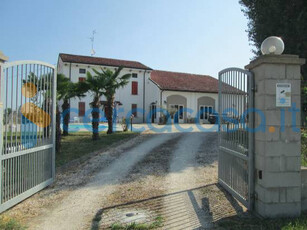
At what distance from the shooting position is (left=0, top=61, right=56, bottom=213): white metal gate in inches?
157

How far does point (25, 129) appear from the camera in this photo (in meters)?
4.61

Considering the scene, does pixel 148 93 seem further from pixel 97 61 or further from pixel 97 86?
pixel 97 86

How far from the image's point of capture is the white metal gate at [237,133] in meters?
3.86

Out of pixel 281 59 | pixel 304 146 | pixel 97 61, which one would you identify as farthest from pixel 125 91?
pixel 281 59

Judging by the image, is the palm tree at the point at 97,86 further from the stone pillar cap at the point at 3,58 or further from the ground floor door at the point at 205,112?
the ground floor door at the point at 205,112

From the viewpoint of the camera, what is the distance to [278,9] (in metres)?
9.79

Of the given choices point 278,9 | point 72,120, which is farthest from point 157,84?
point 278,9

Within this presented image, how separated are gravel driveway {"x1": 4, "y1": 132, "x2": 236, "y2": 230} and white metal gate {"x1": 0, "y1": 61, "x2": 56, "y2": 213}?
0.35 m

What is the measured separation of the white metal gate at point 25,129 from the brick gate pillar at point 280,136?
400cm

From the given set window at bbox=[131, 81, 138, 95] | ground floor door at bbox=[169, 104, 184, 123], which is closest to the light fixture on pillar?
ground floor door at bbox=[169, 104, 184, 123]

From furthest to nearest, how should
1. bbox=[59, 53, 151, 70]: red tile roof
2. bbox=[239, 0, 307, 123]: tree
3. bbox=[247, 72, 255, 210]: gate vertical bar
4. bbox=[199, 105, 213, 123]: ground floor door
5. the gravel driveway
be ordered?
bbox=[199, 105, 213, 123]: ground floor door < bbox=[59, 53, 151, 70]: red tile roof < bbox=[239, 0, 307, 123]: tree < bbox=[247, 72, 255, 210]: gate vertical bar < the gravel driveway

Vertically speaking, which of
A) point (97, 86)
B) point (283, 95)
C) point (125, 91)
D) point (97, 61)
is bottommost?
point (283, 95)

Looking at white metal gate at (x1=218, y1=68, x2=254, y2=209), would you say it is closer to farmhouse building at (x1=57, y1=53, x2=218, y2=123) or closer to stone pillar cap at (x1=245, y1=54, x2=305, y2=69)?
stone pillar cap at (x1=245, y1=54, x2=305, y2=69)

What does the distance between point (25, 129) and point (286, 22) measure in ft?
33.0
